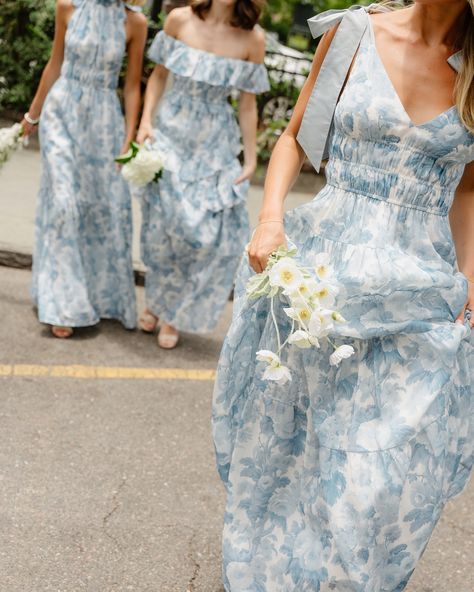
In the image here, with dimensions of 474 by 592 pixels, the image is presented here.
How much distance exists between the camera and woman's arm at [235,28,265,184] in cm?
595

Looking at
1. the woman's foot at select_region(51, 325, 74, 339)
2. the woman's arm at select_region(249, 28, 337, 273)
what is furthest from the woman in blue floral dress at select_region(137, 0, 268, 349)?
the woman's arm at select_region(249, 28, 337, 273)

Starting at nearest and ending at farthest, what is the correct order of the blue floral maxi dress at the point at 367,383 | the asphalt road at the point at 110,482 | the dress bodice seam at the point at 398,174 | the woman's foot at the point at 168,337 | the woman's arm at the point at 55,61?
the blue floral maxi dress at the point at 367,383 → the dress bodice seam at the point at 398,174 → the asphalt road at the point at 110,482 → the woman's arm at the point at 55,61 → the woman's foot at the point at 168,337

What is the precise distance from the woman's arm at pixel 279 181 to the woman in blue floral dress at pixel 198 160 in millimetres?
2700

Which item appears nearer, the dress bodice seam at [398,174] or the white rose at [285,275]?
the white rose at [285,275]

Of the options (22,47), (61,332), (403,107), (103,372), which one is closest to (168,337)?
(61,332)

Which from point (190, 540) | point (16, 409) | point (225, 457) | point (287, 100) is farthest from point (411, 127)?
point (287, 100)

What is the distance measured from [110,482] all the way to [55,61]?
2.65m

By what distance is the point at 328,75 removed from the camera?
308 cm

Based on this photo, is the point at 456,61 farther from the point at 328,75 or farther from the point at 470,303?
the point at 470,303

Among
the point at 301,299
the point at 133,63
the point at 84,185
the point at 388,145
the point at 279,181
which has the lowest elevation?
the point at 84,185

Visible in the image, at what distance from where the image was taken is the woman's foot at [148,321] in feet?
20.6

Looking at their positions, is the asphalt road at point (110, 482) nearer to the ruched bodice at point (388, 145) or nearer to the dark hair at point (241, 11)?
the ruched bodice at point (388, 145)

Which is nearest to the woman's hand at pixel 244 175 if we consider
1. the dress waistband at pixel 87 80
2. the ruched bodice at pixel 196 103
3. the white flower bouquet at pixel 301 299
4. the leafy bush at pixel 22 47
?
the ruched bodice at pixel 196 103

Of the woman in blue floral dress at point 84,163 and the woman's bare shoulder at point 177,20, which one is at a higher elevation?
the woman's bare shoulder at point 177,20
